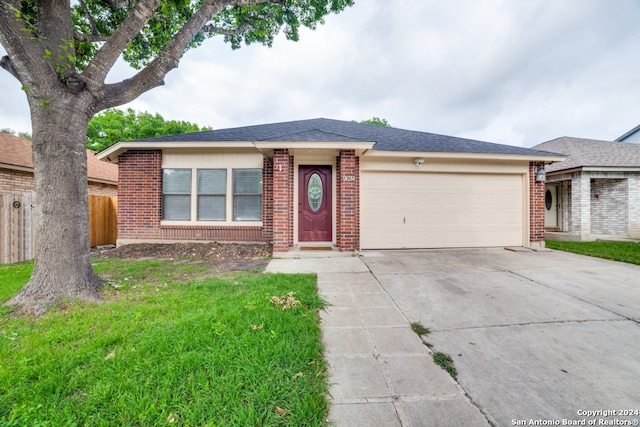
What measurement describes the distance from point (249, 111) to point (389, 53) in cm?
1573

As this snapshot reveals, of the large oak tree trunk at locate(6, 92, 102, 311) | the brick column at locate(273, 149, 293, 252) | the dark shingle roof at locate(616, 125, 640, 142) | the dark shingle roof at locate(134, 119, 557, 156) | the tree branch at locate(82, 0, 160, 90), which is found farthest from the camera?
the dark shingle roof at locate(616, 125, 640, 142)

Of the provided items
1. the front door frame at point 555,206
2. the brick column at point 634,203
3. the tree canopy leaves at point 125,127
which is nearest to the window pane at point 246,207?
the front door frame at point 555,206

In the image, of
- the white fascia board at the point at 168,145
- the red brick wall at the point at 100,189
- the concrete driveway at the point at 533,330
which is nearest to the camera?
the concrete driveway at the point at 533,330

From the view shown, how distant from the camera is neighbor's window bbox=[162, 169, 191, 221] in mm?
6961

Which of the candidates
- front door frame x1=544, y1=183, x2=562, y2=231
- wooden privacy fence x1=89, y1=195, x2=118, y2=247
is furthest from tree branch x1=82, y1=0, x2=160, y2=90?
front door frame x1=544, y1=183, x2=562, y2=231

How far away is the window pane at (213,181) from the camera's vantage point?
694 centimetres

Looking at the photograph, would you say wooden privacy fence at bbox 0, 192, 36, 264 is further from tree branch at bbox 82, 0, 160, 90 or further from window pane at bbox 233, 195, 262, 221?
tree branch at bbox 82, 0, 160, 90

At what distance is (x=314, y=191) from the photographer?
662cm

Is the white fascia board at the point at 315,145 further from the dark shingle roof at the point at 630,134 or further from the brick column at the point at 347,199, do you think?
the dark shingle roof at the point at 630,134

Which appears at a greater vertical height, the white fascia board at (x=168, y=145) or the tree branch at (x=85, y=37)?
the tree branch at (x=85, y=37)

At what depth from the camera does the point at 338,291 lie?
345cm

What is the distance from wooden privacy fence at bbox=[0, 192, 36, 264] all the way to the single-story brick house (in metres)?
1.70

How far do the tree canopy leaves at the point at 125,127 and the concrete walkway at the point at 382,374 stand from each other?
84.4 ft

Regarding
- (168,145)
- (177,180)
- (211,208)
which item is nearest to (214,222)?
(211,208)
